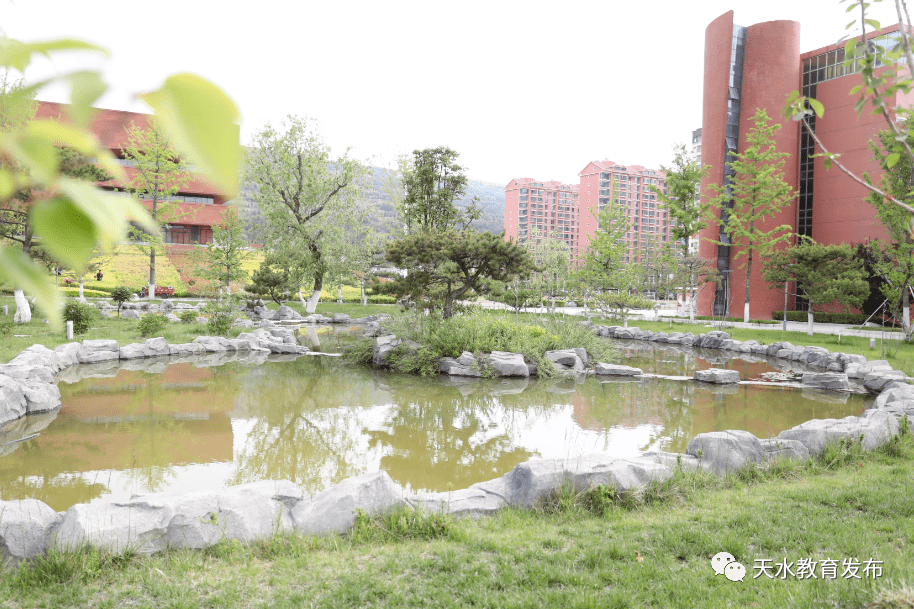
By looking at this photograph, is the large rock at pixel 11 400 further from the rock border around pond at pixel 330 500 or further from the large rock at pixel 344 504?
the large rock at pixel 344 504

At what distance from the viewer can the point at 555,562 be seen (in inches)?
111

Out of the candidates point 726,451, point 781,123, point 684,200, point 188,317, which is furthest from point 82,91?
point 781,123

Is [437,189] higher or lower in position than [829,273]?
higher

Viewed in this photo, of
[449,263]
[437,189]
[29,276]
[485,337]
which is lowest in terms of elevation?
[485,337]

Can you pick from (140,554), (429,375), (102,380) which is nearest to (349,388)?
(429,375)

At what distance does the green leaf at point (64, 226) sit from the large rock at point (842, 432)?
5.78m

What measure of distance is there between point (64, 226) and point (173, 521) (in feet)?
11.2

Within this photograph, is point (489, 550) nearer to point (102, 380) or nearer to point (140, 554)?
point (140, 554)

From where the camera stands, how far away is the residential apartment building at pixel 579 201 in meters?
75.3

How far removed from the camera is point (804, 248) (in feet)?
50.0

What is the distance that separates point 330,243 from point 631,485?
1955cm

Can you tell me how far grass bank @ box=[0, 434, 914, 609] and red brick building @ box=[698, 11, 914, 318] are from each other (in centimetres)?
2248

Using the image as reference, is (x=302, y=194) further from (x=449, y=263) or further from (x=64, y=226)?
(x=64, y=226)

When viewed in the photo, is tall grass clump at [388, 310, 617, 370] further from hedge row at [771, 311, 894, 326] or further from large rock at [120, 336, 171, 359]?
hedge row at [771, 311, 894, 326]
